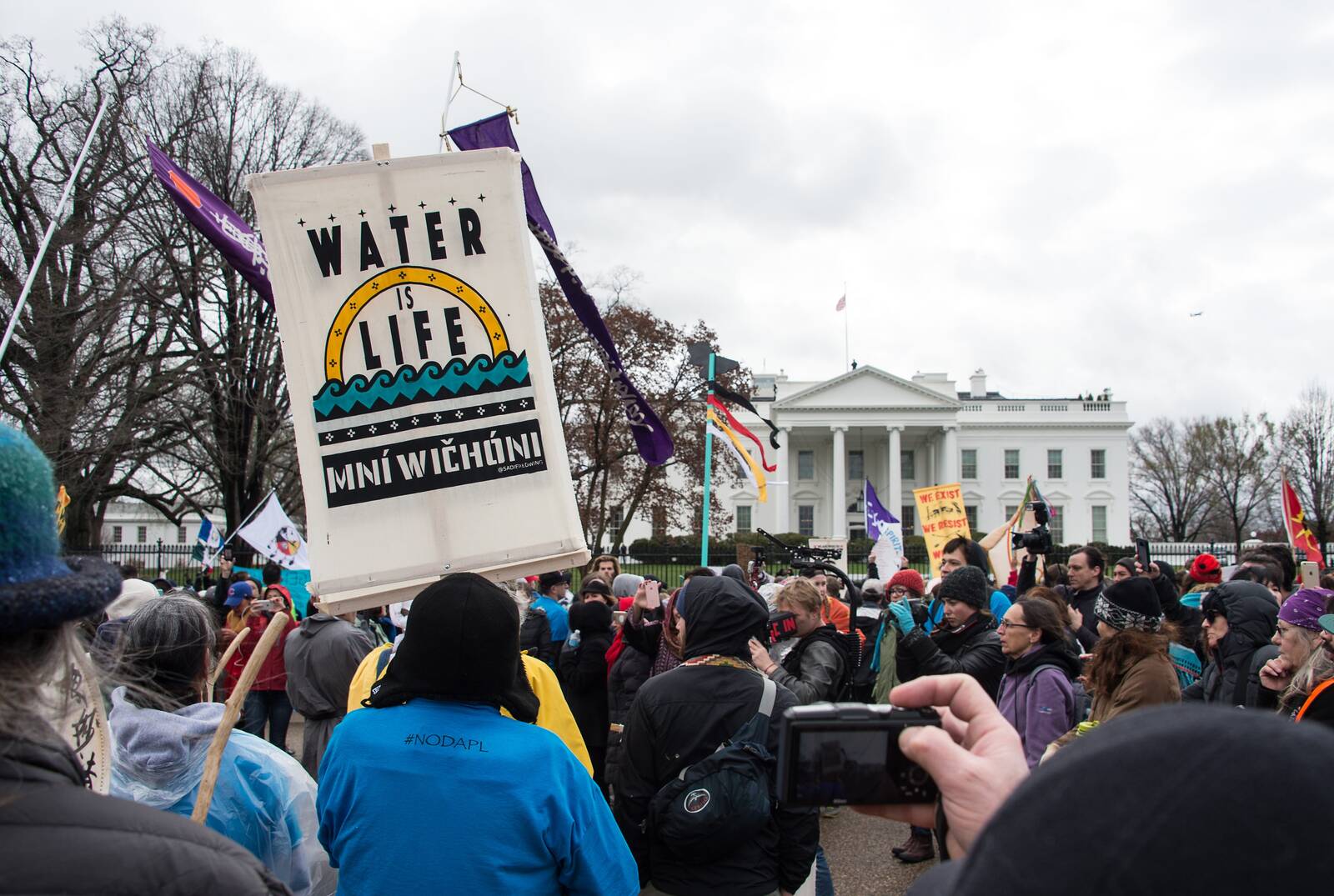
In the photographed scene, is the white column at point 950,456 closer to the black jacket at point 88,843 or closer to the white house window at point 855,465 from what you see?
the white house window at point 855,465

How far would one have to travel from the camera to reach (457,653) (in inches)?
95.7

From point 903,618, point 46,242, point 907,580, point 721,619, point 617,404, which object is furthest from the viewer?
point 617,404

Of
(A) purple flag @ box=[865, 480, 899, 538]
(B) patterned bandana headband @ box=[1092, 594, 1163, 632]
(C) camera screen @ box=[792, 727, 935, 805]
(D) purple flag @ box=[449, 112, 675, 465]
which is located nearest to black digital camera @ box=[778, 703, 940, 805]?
(C) camera screen @ box=[792, 727, 935, 805]

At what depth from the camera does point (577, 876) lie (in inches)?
93.7

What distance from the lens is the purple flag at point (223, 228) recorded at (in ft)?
13.7

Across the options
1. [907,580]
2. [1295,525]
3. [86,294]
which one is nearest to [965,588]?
[907,580]

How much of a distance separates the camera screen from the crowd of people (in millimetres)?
33

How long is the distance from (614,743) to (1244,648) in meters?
3.33

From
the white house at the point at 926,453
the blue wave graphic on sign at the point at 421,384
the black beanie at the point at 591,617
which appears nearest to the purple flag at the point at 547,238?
the blue wave graphic on sign at the point at 421,384

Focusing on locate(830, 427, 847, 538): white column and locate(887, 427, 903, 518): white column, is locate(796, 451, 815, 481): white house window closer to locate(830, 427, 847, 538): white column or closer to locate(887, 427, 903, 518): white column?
locate(830, 427, 847, 538): white column

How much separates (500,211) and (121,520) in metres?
68.1

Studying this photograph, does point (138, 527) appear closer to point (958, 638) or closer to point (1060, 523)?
point (1060, 523)

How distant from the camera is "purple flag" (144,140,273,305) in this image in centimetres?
417

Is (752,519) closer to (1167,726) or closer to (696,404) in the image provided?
(696,404)
